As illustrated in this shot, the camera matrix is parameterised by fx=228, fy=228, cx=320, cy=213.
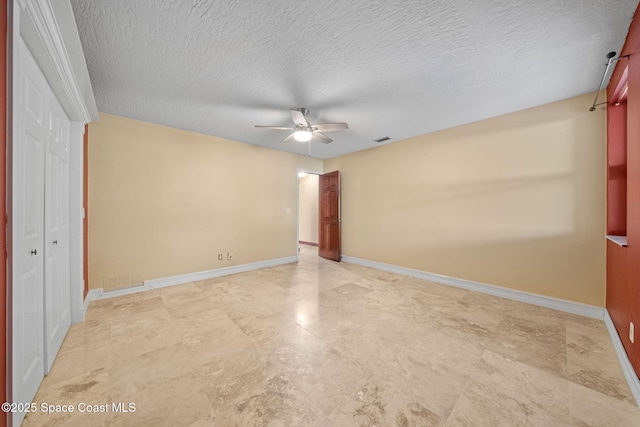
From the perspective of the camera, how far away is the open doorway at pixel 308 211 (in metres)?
7.68

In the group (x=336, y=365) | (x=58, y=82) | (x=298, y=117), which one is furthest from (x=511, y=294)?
(x=58, y=82)

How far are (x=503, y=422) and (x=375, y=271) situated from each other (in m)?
3.35

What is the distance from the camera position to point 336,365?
6.04ft

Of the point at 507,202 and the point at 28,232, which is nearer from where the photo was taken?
the point at 28,232

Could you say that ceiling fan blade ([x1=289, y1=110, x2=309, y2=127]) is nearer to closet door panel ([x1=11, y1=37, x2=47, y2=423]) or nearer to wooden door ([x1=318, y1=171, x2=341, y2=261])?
closet door panel ([x1=11, y1=37, x2=47, y2=423])

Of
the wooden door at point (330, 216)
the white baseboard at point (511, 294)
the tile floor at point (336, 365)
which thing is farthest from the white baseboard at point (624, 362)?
the wooden door at point (330, 216)

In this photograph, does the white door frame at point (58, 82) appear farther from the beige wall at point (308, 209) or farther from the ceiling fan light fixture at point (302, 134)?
the beige wall at point (308, 209)

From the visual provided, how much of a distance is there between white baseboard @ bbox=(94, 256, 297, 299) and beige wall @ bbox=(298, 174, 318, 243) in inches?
103

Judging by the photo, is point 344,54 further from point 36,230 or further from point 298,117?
point 36,230

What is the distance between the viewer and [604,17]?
5.31 feet

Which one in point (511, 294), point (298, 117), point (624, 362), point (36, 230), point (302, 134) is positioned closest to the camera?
point (36, 230)

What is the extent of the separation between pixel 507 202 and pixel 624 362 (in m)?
2.00

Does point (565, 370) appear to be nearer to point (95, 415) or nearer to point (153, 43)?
point (95, 415)

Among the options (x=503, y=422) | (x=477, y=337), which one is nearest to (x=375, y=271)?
(x=477, y=337)
